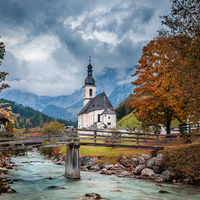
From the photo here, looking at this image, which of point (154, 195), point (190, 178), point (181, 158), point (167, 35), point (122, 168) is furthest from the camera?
point (122, 168)

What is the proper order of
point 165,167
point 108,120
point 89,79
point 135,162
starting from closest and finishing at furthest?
point 165,167 < point 135,162 < point 108,120 < point 89,79

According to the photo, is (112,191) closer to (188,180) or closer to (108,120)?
(188,180)

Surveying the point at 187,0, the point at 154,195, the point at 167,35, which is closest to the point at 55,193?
the point at 154,195

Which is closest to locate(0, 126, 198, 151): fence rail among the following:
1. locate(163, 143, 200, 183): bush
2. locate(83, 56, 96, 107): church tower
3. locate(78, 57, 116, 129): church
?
locate(163, 143, 200, 183): bush

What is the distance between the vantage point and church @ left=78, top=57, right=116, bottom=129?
77169 mm

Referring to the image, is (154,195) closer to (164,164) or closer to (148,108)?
(164,164)

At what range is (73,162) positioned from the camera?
859 inches

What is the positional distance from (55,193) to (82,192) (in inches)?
70.7

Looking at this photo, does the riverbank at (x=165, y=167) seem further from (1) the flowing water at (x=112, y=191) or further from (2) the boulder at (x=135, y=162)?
(1) the flowing water at (x=112, y=191)

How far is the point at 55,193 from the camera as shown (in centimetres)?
1562

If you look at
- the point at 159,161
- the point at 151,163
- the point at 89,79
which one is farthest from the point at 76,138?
the point at 89,79

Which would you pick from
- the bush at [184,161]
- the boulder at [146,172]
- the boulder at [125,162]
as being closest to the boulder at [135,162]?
the boulder at [125,162]

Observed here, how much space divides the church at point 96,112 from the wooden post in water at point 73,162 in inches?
1348

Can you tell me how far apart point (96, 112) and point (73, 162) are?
64506mm
